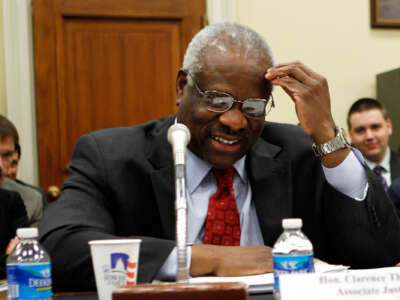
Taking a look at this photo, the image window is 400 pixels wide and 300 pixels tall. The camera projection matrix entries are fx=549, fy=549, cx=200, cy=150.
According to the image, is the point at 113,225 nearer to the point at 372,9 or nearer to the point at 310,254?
the point at 310,254

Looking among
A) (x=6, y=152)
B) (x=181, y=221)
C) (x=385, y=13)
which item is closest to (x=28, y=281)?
(x=181, y=221)

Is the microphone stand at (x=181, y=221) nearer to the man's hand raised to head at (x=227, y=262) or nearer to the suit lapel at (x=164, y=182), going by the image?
the man's hand raised to head at (x=227, y=262)

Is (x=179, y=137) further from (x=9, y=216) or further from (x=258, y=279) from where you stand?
(x=9, y=216)

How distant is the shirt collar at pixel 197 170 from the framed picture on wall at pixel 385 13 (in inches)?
109

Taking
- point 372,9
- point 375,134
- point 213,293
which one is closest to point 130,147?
point 213,293

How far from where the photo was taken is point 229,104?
4.83 feet

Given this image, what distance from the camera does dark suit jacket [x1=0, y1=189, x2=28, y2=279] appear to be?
2537 mm

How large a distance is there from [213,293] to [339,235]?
0.84 m

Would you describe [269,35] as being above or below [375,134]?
above

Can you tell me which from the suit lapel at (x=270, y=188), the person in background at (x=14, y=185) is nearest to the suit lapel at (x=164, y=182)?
the suit lapel at (x=270, y=188)

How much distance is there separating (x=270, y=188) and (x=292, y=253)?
0.62m

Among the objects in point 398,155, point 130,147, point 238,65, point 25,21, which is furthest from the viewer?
point 398,155

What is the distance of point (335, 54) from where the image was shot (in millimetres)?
3961

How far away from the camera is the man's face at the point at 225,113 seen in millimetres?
1468
